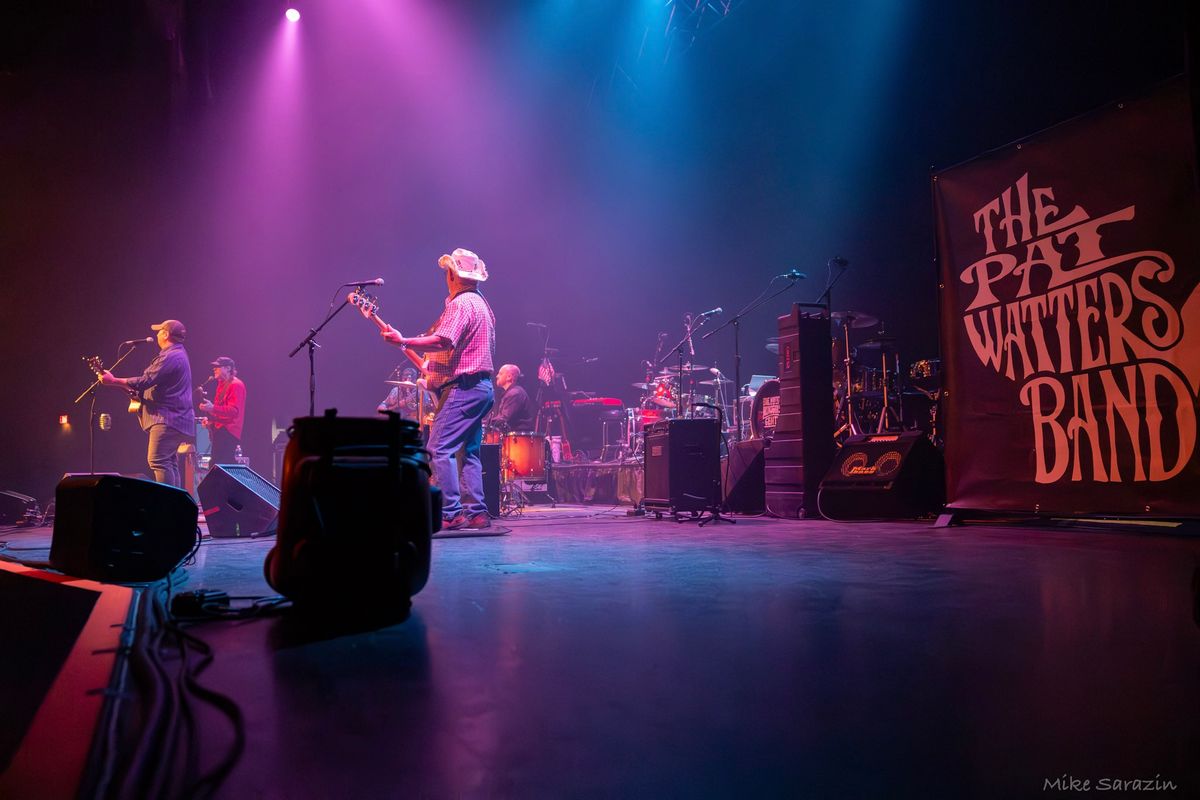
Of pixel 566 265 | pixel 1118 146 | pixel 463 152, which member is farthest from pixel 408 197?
pixel 1118 146

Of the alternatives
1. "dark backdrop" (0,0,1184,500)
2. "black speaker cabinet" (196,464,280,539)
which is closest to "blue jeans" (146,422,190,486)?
"black speaker cabinet" (196,464,280,539)

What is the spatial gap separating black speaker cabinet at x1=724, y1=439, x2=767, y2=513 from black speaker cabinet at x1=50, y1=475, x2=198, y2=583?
20.1ft

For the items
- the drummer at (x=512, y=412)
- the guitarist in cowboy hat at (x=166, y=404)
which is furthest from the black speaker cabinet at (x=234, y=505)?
the drummer at (x=512, y=412)

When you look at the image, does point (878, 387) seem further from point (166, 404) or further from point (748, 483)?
point (166, 404)

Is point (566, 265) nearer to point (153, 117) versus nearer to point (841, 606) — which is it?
point (153, 117)

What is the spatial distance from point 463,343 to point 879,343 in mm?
5967

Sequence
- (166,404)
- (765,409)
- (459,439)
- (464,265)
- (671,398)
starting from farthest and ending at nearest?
(671,398) → (765,409) → (166,404) → (464,265) → (459,439)

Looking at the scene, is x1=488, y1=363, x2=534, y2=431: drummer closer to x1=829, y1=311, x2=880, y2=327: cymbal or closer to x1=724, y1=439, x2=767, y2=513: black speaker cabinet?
x1=724, y1=439, x2=767, y2=513: black speaker cabinet

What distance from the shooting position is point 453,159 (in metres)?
12.1

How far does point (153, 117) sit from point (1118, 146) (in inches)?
434

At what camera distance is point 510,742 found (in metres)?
1.15

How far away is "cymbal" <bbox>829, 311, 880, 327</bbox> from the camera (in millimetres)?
8805

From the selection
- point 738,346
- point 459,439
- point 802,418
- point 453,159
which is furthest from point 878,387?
point 453,159

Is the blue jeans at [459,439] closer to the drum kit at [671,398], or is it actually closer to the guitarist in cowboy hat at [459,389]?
the guitarist in cowboy hat at [459,389]
